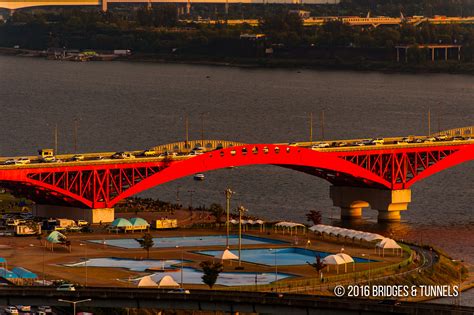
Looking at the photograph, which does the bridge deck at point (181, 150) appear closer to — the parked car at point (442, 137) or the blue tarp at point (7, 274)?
the parked car at point (442, 137)

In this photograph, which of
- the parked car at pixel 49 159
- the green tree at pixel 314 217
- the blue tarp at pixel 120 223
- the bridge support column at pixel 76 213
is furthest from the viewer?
the green tree at pixel 314 217

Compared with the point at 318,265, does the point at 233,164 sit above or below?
above

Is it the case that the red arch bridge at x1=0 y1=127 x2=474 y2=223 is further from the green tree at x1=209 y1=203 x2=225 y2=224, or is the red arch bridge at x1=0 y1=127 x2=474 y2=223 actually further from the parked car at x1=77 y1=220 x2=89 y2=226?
the green tree at x1=209 y1=203 x2=225 y2=224

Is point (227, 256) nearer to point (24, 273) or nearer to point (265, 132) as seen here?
point (24, 273)

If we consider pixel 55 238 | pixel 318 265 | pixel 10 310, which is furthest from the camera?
pixel 55 238

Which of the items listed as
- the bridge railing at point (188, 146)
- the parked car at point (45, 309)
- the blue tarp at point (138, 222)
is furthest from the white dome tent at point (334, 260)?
the bridge railing at point (188, 146)

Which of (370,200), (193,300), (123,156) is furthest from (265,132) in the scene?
(193,300)

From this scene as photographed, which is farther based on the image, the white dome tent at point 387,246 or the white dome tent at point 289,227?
the white dome tent at point 289,227
